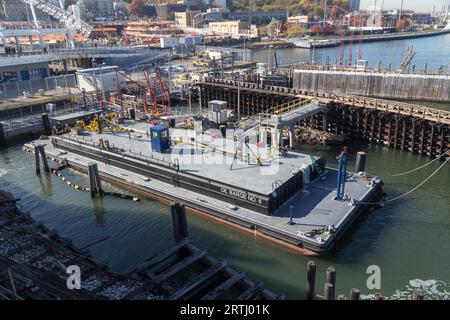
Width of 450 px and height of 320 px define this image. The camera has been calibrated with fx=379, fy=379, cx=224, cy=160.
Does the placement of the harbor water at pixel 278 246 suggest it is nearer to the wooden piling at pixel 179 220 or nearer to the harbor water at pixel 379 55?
the wooden piling at pixel 179 220

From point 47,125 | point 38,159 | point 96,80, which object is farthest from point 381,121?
point 96,80

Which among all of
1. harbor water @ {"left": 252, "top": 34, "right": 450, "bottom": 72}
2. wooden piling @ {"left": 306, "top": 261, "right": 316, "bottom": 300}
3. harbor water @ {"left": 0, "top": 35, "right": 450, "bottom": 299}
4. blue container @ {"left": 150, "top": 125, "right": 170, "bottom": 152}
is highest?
blue container @ {"left": 150, "top": 125, "right": 170, "bottom": 152}

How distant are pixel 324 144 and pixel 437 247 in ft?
57.5

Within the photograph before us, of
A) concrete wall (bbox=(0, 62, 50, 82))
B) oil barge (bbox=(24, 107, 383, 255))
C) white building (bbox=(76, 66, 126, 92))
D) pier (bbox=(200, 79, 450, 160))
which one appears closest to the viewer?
oil barge (bbox=(24, 107, 383, 255))

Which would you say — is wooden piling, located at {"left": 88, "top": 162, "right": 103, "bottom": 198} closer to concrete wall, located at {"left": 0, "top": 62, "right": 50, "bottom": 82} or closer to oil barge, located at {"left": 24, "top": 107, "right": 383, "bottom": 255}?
oil barge, located at {"left": 24, "top": 107, "right": 383, "bottom": 255}

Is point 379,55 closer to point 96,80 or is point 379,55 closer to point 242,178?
point 96,80

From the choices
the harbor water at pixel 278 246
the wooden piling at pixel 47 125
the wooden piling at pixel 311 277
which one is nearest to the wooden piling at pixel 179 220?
the harbor water at pixel 278 246

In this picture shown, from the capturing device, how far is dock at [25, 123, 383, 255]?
21453 mm

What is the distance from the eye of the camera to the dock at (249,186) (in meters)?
21.5

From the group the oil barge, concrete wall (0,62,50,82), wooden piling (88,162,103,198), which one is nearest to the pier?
the oil barge

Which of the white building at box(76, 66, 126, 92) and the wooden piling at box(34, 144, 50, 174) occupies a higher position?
the white building at box(76, 66, 126, 92)

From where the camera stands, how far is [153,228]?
78.3 ft

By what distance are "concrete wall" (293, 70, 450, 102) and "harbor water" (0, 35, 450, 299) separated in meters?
27.5
